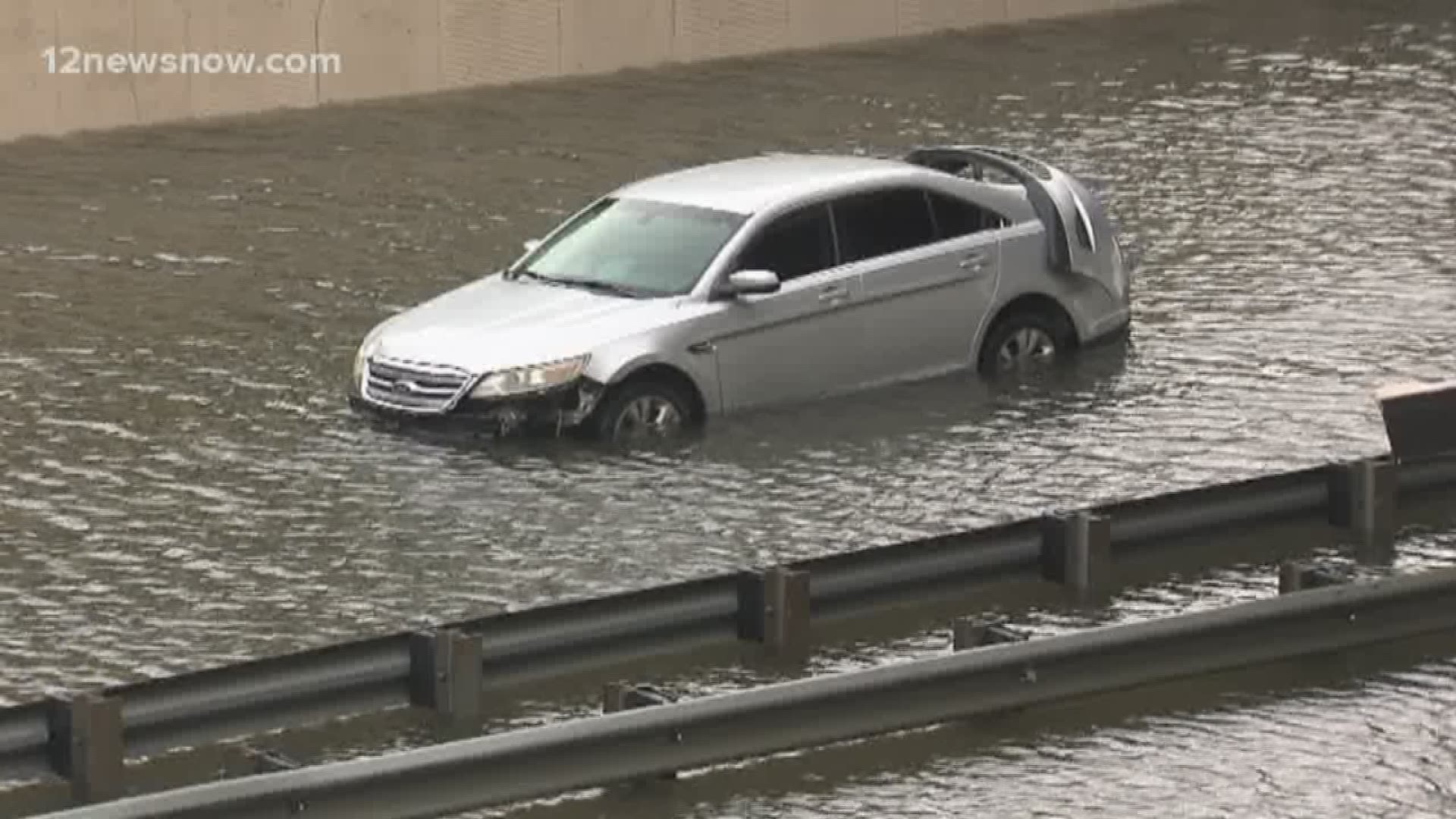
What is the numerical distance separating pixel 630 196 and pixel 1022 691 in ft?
23.7

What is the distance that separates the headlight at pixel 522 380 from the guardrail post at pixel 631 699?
5.35m

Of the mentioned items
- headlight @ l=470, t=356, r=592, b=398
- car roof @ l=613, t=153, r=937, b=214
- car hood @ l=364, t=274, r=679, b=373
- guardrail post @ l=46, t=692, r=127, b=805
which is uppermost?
car roof @ l=613, t=153, r=937, b=214

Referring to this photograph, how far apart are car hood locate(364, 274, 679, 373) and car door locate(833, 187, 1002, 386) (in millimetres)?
1289

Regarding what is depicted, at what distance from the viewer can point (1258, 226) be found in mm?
22906

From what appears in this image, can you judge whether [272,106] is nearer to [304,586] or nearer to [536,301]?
[536,301]

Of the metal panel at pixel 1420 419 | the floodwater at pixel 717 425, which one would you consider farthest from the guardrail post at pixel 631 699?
the metal panel at pixel 1420 419

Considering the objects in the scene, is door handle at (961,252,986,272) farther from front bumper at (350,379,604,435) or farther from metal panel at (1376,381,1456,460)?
metal panel at (1376,381,1456,460)

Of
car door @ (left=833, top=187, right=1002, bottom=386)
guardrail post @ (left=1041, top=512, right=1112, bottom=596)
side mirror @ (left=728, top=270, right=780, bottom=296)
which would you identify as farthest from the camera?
car door @ (left=833, top=187, right=1002, bottom=386)

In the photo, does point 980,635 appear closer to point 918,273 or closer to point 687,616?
point 687,616

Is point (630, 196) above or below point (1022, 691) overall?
above

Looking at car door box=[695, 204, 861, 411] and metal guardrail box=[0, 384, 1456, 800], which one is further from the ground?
car door box=[695, 204, 861, 411]

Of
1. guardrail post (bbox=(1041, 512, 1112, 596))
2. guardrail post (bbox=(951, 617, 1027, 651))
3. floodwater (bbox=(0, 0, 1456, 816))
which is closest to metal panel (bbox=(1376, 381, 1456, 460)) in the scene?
floodwater (bbox=(0, 0, 1456, 816))

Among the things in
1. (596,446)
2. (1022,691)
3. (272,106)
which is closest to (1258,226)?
(596,446)

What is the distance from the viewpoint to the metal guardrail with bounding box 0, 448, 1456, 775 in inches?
461
